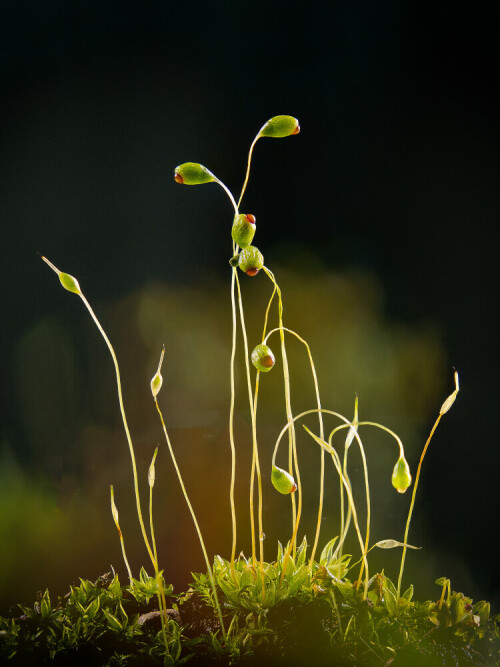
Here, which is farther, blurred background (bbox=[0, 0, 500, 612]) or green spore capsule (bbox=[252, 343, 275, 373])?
blurred background (bbox=[0, 0, 500, 612])

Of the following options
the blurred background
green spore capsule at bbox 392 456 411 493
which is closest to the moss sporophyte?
green spore capsule at bbox 392 456 411 493

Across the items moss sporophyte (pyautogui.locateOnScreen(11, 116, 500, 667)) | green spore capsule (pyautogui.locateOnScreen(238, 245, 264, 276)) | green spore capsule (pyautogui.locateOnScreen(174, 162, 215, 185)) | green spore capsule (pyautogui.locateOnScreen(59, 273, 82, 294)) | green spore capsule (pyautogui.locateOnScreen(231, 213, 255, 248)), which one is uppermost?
green spore capsule (pyautogui.locateOnScreen(174, 162, 215, 185))

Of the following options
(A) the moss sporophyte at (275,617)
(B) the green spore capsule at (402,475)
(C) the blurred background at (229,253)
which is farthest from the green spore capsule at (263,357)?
(C) the blurred background at (229,253)

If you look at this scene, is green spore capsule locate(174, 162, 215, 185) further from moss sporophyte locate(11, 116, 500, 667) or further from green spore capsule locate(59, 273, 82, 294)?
green spore capsule locate(59, 273, 82, 294)

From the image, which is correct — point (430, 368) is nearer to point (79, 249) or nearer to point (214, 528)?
point (214, 528)

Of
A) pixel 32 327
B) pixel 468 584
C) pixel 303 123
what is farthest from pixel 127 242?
pixel 468 584

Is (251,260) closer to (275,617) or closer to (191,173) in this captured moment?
(191,173)

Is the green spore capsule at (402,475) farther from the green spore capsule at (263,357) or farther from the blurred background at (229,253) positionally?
the blurred background at (229,253)

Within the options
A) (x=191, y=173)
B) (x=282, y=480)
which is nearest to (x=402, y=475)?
(x=282, y=480)
